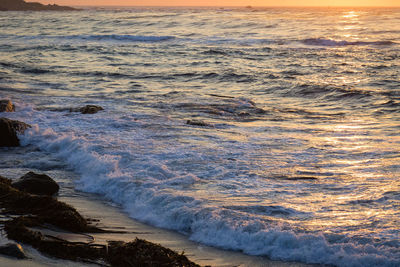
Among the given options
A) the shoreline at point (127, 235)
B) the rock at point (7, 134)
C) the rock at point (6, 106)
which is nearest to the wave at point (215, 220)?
the shoreline at point (127, 235)

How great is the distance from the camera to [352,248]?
4.55 metres

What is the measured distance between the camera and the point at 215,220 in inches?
206

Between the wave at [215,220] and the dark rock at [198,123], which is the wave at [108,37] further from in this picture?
the wave at [215,220]

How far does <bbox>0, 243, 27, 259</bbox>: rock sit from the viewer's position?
3.89 meters

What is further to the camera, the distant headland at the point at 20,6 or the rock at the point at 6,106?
the distant headland at the point at 20,6

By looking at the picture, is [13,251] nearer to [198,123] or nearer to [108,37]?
[198,123]

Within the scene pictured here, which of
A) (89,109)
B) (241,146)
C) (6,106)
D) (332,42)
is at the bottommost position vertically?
(241,146)

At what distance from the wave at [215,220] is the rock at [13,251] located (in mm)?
1780

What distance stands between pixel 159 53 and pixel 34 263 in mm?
25686

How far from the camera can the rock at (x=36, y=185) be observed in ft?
19.8

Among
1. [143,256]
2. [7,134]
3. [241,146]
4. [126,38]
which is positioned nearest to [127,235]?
[143,256]

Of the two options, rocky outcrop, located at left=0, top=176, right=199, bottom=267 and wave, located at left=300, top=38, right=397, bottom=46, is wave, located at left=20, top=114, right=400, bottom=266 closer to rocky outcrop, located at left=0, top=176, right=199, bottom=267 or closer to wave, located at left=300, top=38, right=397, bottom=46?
rocky outcrop, located at left=0, top=176, right=199, bottom=267

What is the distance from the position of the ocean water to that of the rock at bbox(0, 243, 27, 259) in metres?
1.77

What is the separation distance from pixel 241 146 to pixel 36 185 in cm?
400
